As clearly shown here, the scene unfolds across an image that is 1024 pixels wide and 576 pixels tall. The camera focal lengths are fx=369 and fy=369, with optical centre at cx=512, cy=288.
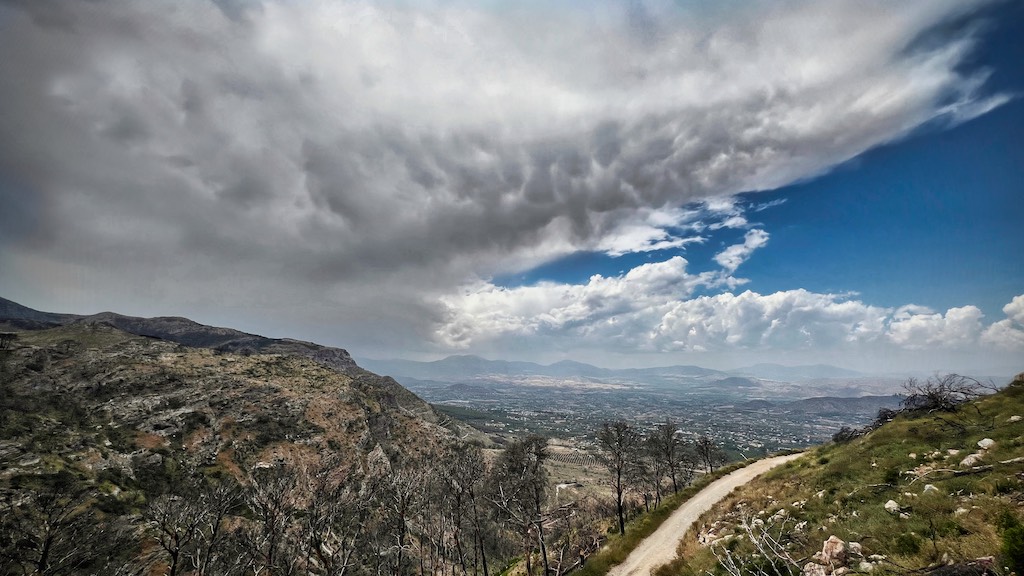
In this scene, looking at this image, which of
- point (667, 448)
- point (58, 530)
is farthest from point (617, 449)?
point (58, 530)

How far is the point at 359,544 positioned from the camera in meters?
53.2

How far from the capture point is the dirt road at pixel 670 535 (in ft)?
76.9

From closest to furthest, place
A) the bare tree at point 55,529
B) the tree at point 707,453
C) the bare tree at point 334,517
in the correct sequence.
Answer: the bare tree at point 334,517 → the bare tree at point 55,529 → the tree at point 707,453

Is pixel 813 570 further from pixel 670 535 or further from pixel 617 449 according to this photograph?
pixel 617 449

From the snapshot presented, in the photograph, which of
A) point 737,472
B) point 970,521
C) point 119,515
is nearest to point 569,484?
point 737,472

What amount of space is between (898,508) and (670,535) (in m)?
15.6

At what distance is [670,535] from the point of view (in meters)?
27.3

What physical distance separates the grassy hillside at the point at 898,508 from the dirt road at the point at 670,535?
1.73 m

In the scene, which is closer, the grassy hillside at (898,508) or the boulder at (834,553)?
the grassy hillside at (898,508)

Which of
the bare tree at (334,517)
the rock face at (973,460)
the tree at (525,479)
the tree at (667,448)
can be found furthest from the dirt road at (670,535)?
the bare tree at (334,517)

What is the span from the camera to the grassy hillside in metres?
11.0

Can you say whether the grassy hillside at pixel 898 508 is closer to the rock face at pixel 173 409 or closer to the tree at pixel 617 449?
the tree at pixel 617 449

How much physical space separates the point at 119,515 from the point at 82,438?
18754 millimetres

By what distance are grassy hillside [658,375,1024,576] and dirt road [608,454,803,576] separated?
→ 1.73 meters
